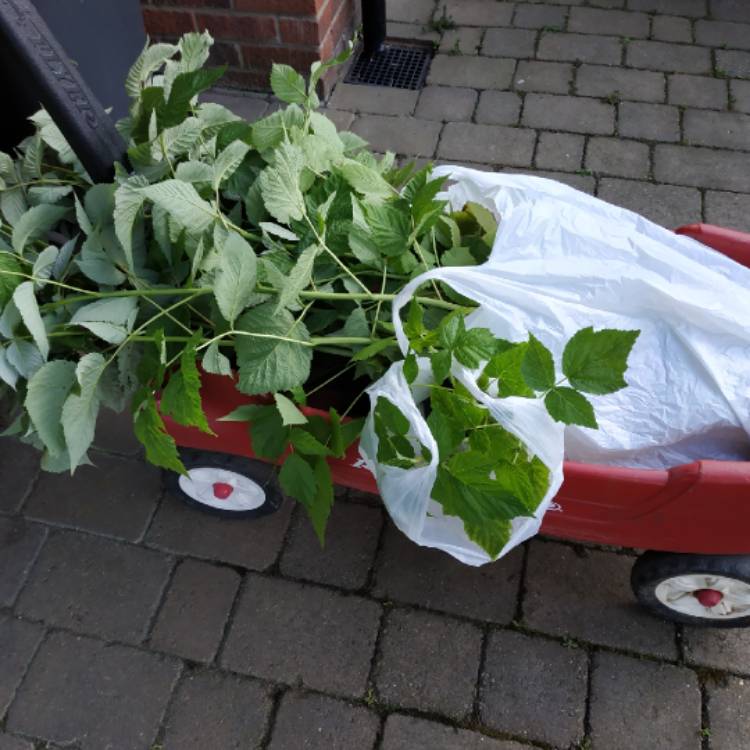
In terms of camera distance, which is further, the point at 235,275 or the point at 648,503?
the point at 648,503

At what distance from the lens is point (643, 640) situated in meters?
1.69

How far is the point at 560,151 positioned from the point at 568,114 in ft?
0.69

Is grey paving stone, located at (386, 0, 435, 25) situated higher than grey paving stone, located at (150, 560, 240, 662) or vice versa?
grey paving stone, located at (386, 0, 435, 25)

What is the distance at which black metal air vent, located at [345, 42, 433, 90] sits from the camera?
116 inches

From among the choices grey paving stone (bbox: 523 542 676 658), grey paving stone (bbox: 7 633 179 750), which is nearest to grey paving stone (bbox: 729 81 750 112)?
grey paving stone (bbox: 523 542 676 658)

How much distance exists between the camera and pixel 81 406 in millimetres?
1283

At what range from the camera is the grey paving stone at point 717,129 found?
2.67 metres

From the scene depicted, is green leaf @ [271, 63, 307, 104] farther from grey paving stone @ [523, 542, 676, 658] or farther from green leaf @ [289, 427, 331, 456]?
grey paving stone @ [523, 542, 676, 658]

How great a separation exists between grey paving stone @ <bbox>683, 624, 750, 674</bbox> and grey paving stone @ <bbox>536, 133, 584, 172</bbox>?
1.54m

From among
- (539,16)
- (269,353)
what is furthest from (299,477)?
(539,16)

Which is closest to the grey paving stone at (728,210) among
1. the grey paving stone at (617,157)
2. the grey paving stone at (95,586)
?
the grey paving stone at (617,157)

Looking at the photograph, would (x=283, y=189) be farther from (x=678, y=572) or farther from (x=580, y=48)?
(x=580, y=48)

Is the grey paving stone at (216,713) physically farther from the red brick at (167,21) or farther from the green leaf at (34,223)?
the red brick at (167,21)

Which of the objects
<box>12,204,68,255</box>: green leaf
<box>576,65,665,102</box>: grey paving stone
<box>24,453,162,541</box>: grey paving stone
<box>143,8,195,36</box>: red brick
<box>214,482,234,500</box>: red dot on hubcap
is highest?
<box>12,204,68,255</box>: green leaf
